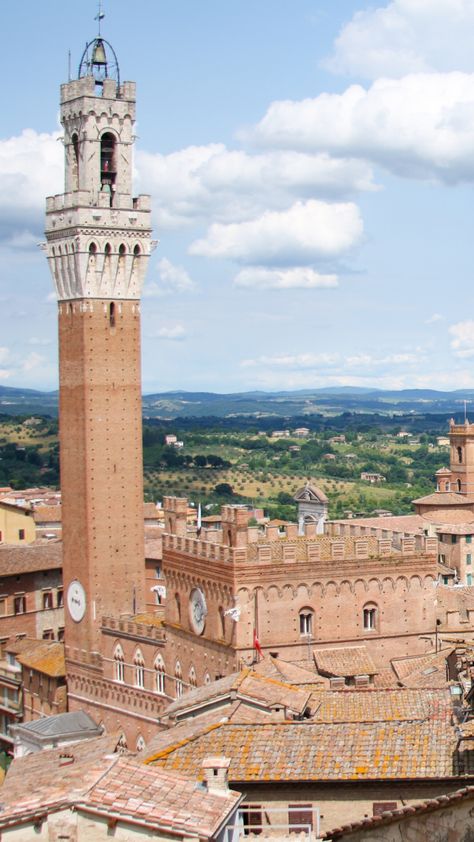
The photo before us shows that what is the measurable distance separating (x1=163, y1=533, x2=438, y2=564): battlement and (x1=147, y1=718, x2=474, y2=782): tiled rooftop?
767 inches

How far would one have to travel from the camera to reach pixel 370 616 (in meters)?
50.7

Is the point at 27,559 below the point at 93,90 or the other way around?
below

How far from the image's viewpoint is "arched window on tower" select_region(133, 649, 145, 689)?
182 feet

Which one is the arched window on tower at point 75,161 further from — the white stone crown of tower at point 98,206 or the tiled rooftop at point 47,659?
the tiled rooftop at point 47,659

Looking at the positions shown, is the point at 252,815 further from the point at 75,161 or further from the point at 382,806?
the point at 75,161

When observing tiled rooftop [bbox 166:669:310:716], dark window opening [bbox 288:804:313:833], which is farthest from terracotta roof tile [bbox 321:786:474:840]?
tiled rooftop [bbox 166:669:310:716]

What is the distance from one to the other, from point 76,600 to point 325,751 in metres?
34.9

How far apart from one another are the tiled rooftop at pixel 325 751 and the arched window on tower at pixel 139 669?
86.8 feet

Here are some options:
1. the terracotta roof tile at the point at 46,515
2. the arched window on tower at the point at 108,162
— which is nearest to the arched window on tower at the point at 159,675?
the arched window on tower at the point at 108,162

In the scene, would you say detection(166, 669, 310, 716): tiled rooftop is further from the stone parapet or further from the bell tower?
the bell tower

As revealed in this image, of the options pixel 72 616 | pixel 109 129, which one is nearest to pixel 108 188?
pixel 109 129

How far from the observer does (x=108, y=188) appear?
Answer: 61.8 meters

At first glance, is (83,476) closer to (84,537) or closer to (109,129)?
(84,537)

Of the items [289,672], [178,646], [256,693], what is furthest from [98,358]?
[256,693]
